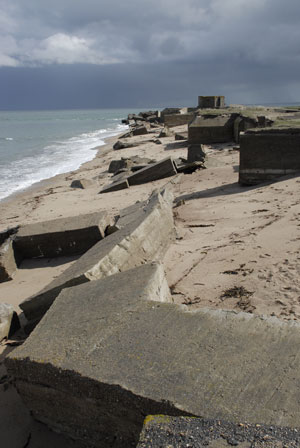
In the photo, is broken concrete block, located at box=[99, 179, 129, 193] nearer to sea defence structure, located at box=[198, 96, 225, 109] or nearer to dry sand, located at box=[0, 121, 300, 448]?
dry sand, located at box=[0, 121, 300, 448]

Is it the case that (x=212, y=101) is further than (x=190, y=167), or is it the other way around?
(x=212, y=101)

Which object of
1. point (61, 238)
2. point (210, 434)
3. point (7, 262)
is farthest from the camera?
point (61, 238)

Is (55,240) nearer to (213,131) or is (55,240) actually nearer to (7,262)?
(7,262)

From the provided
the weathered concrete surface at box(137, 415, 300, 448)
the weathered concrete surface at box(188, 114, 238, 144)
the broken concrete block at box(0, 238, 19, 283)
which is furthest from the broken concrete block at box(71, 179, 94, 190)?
the weathered concrete surface at box(137, 415, 300, 448)

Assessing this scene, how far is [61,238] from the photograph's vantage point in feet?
16.0

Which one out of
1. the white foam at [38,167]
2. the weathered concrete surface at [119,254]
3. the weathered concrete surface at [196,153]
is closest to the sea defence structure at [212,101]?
the white foam at [38,167]

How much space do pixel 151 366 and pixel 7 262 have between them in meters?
3.34

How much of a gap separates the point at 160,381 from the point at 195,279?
1792 millimetres

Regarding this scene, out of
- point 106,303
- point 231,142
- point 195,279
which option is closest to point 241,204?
point 195,279

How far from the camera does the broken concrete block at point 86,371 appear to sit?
6.08ft

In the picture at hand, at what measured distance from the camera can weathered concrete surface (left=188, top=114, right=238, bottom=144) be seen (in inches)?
508

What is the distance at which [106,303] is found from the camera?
245 cm

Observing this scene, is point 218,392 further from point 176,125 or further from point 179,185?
point 176,125

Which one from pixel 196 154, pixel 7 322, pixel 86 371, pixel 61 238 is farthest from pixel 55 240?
pixel 196 154
